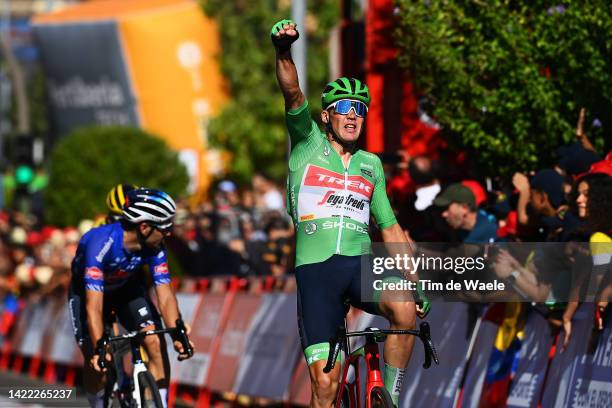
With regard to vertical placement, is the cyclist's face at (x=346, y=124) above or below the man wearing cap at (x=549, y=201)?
above

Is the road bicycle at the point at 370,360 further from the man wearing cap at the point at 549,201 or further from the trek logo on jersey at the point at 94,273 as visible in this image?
the trek logo on jersey at the point at 94,273

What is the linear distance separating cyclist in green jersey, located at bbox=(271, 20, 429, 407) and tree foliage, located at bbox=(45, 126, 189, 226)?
101ft

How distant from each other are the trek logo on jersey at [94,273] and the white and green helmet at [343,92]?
2580 mm

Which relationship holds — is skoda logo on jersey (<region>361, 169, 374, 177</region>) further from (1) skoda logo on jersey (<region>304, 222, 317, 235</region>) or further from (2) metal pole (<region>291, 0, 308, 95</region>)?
(2) metal pole (<region>291, 0, 308, 95</region>)

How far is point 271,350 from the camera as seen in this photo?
14.3 metres

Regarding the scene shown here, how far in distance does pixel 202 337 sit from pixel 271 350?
2045 mm

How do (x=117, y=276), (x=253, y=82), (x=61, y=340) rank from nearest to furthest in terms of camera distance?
(x=117, y=276)
(x=61, y=340)
(x=253, y=82)

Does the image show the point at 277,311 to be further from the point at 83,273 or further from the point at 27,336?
the point at 27,336

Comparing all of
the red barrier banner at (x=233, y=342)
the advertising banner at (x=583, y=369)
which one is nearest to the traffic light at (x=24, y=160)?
the red barrier banner at (x=233, y=342)

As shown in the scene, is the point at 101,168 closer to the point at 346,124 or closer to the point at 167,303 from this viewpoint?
the point at 167,303

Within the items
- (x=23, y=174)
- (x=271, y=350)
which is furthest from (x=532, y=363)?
(x=23, y=174)

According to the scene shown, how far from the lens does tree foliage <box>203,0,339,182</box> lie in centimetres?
4150

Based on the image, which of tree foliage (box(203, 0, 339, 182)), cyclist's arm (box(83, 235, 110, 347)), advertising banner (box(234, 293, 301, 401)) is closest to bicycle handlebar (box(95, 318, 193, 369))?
cyclist's arm (box(83, 235, 110, 347))

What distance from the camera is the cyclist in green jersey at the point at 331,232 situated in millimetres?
8305
